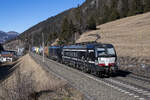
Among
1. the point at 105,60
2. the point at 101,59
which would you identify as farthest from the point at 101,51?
the point at 105,60

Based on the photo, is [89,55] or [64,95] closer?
[64,95]

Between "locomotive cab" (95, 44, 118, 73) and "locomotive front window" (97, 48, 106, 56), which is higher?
"locomotive front window" (97, 48, 106, 56)

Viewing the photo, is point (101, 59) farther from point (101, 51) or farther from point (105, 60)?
point (101, 51)

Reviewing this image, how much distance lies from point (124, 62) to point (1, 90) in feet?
62.6

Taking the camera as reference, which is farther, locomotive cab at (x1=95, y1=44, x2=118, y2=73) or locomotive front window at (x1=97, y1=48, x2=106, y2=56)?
locomotive front window at (x1=97, y1=48, x2=106, y2=56)

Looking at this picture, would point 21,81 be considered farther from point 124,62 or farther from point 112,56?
point 124,62

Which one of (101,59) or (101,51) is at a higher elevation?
(101,51)

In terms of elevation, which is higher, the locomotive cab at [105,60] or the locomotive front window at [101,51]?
the locomotive front window at [101,51]

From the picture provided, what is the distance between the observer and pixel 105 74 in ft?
72.4

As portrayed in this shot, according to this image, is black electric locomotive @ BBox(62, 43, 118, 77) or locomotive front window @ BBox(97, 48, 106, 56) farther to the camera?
locomotive front window @ BBox(97, 48, 106, 56)

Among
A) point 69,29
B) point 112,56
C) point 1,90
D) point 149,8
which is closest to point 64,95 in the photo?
point 1,90

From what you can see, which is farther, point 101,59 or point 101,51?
point 101,51

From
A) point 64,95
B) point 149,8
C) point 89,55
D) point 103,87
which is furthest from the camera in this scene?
point 149,8

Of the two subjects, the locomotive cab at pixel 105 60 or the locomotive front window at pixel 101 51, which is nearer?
the locomotive cab at pixel 105 60
